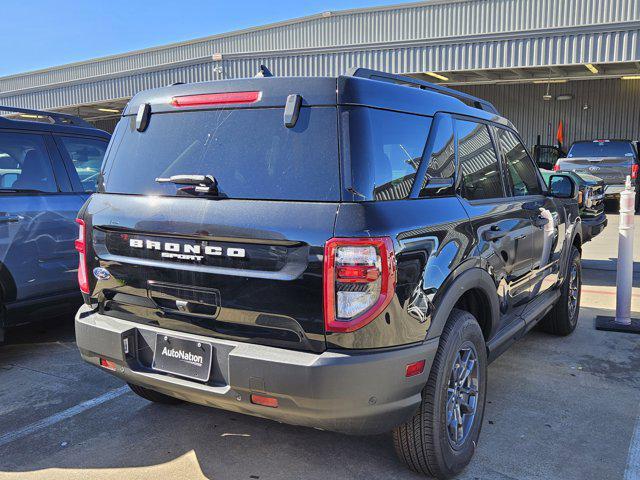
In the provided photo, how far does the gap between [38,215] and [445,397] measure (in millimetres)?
3579

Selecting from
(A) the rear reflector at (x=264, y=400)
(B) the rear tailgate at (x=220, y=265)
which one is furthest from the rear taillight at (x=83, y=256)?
(A) the rear reflector at (x=264, y=400)

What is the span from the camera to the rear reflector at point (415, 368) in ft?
7.93

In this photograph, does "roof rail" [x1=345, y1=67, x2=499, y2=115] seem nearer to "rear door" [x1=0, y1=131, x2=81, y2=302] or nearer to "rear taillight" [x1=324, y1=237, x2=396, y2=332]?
"rear taillight" [x1=324, y1=237, x2=396, y2=332]

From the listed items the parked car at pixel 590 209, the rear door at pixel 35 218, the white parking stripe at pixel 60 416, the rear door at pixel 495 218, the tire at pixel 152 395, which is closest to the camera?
the rear door at pixel 495 218

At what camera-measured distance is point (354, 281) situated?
226cm

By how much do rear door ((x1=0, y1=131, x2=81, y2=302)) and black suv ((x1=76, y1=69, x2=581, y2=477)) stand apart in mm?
1742

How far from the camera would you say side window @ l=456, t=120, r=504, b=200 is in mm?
3156

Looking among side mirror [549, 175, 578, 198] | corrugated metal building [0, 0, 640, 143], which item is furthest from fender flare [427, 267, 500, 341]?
corrugated metal building [0, 0, 640, 143]

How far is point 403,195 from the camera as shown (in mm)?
2572

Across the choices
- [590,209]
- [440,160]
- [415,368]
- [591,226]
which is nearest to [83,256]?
[415,368]

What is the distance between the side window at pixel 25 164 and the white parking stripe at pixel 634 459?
4.59 meters

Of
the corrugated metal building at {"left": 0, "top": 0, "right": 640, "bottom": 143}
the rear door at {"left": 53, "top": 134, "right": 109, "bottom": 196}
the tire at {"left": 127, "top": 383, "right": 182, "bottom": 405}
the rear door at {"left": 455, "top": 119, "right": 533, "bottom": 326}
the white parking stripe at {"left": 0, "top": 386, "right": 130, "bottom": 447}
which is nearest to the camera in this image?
the rear door at {"left": 455, "top": 119, "right": 533, "bottom": 326}

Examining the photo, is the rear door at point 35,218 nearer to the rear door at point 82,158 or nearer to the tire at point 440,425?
the rear door at point 82,158

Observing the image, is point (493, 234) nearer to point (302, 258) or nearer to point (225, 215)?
point (302, 258)
